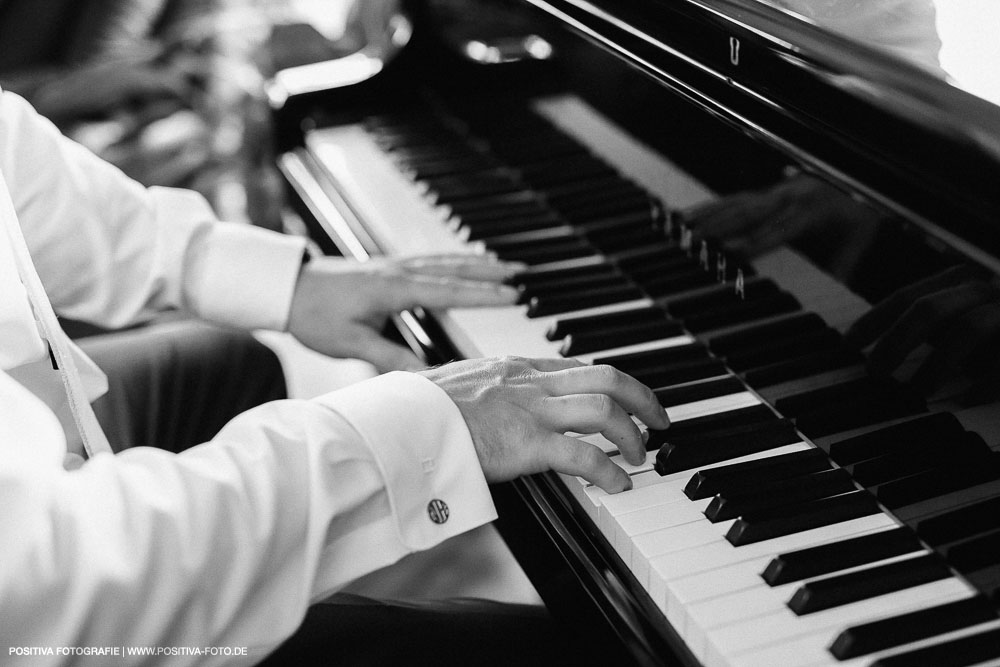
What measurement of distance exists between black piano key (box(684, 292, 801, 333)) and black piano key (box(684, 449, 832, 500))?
18 centimetres

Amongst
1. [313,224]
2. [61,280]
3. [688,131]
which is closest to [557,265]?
[688,131]

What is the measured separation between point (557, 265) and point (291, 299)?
1.40ft

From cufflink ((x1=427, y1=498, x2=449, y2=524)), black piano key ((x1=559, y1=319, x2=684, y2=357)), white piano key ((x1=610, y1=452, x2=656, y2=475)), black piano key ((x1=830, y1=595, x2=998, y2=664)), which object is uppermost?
black piano key ((x1=830, y1=595, x2=998, y2=664))

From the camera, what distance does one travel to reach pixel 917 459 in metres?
0.98

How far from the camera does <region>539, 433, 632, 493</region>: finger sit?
1.03 metres

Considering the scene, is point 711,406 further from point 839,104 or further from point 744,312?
point 839,104

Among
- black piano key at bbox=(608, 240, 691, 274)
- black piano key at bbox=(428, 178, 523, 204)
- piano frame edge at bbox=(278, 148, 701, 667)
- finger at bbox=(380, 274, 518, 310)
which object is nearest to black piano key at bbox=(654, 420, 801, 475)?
piano frame edge at bbox=(278, 148, 701, 667)

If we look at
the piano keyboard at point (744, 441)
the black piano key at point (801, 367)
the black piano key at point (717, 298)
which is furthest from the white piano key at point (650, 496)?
the black piano key at point (717, 298)

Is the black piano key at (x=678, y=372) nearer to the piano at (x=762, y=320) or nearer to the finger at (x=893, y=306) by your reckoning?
the piano at (x=762, y=320)

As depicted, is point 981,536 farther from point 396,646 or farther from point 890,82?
point 396,646

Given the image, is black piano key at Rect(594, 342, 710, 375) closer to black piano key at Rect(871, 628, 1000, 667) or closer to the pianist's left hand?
the pianist's left hand

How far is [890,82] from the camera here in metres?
0.90

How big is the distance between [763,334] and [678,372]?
0.12 m

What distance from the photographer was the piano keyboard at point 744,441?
88cm
